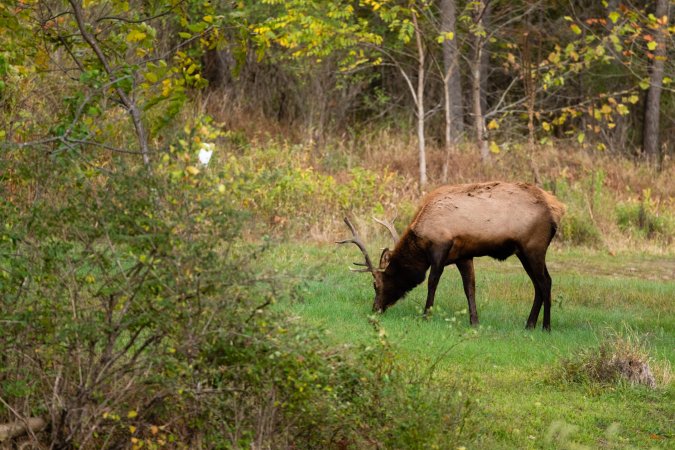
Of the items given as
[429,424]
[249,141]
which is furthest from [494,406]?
[249,141]

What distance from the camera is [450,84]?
31.5 m

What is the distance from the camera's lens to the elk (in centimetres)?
1320

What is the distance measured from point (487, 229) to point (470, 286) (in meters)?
0.92

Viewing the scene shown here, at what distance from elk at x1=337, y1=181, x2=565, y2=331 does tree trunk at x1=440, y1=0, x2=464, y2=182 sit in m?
8.89

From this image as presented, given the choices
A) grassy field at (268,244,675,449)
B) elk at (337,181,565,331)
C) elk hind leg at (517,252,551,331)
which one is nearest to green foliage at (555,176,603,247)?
grassy field at (268,244,675,449)

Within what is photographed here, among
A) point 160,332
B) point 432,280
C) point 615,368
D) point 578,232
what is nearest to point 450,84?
point 578,232

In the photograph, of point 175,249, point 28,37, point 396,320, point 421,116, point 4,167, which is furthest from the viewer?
point 421,116

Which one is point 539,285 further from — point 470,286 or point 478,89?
point 478,89

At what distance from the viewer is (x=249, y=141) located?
87.8 ft

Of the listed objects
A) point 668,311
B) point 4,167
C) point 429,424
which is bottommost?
point 668,311

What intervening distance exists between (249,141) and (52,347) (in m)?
19.8

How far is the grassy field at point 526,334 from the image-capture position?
8.59 metres

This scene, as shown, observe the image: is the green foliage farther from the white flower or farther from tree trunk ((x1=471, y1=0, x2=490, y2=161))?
the white flower

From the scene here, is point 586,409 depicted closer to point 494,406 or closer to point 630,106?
point 494,406
